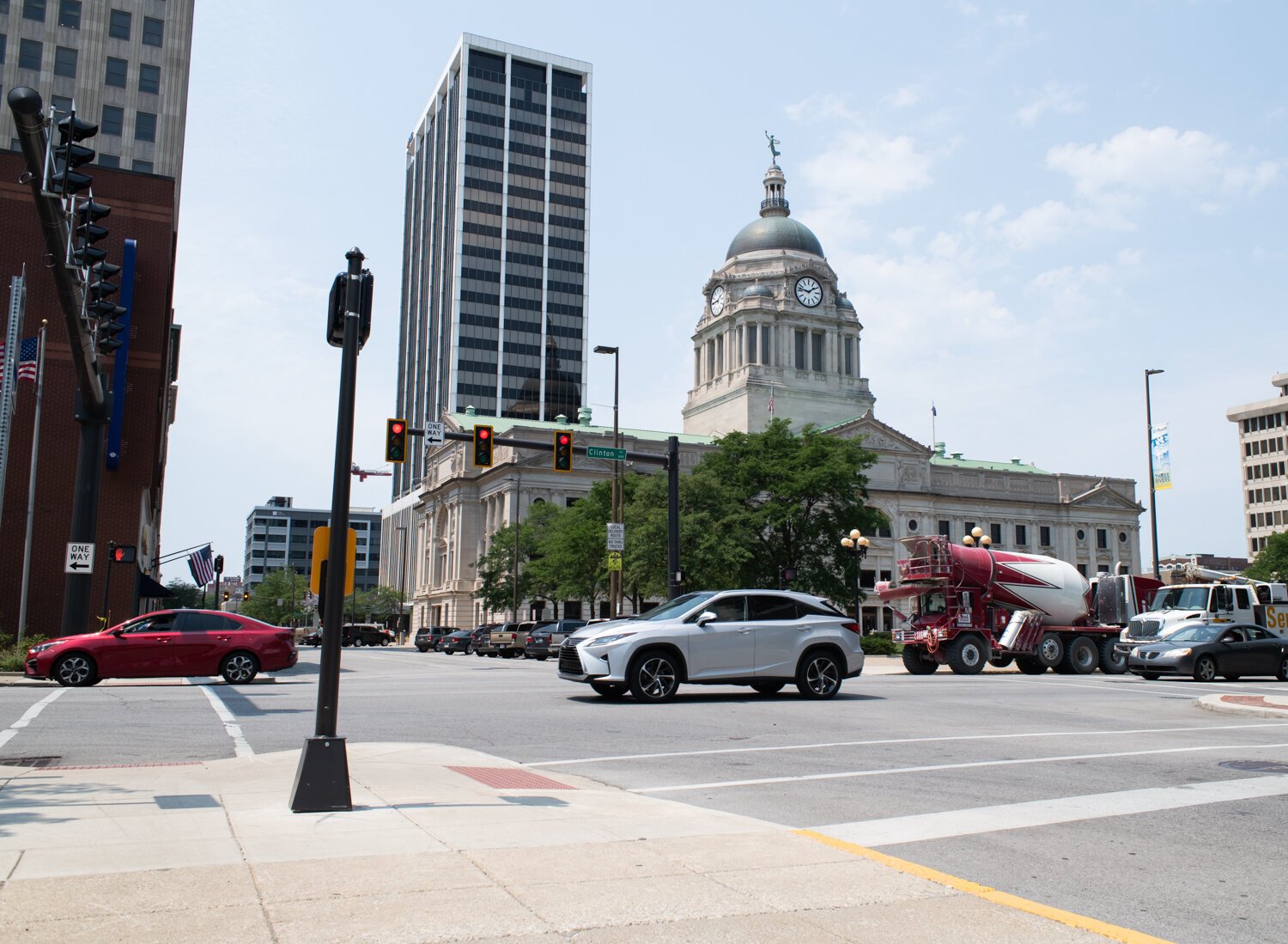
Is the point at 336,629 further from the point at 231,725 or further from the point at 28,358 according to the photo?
the point at 28,358

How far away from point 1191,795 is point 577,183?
140m

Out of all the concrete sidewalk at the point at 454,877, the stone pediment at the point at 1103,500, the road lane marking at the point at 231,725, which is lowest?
the road lane marking at the point at 231,725

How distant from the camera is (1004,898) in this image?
18.1ft

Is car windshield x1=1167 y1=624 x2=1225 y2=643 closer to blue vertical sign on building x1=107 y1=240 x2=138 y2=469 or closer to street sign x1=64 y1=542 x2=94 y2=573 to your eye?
Result: street sign x1=64 y1=542 x2=94 y2=573

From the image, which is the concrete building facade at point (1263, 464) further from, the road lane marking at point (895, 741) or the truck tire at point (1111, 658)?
the road lane marking at point (895, 741)

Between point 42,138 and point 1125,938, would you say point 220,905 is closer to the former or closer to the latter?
point 1125,938

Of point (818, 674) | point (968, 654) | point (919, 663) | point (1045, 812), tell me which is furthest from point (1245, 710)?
point (919, 663)

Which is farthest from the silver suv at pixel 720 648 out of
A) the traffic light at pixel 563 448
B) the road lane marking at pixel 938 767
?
the traffic light at pixel 563 448

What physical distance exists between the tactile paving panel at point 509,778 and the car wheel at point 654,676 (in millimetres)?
6706

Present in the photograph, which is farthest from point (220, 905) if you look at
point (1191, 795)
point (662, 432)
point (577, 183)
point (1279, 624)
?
point (577, 183)

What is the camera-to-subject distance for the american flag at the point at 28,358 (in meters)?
28.5

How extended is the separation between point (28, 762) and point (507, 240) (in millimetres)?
130335

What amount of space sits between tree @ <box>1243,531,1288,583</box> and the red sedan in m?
88.5

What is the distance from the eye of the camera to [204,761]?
10.5 metres
